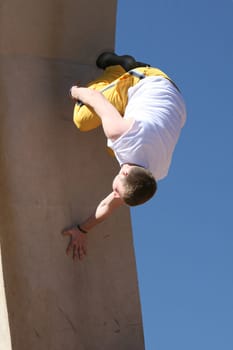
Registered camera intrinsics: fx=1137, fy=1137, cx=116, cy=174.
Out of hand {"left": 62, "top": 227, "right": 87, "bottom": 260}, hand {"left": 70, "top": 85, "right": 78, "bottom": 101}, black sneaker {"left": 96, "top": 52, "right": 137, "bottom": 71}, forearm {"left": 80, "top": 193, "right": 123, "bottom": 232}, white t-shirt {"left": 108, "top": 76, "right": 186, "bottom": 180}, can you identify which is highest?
black sneaker {"left": 96, "top": 52, "right": 137, "bottom": 71}

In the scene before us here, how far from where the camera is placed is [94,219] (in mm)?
5910

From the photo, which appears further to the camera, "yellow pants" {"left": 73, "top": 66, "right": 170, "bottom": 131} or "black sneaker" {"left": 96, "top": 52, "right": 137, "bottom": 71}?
"black sneaker" {"left": 96, "top": 52, "right": 137, "bottom": 71}

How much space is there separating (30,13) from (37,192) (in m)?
0.94

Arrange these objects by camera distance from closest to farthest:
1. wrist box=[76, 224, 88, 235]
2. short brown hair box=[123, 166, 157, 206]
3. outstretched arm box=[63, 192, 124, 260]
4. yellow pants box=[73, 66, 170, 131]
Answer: short brown hair box=[123, 166, 157, 206] < yellow pants box=[73, 66, 170, 131] < outstretched arm box=[63, 192, 124, 260] < wrist box=[76, 224, 88, 235]

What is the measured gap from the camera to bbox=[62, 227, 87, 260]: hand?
234 inches

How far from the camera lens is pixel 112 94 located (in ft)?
18.4

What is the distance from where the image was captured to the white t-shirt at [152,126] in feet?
17.4

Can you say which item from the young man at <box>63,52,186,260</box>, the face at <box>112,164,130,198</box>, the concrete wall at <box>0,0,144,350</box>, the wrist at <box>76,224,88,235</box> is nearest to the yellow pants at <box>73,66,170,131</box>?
the young man at <box>63,52,186,260</box>

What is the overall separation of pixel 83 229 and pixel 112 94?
0.78 m

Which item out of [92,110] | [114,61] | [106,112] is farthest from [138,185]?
[114,61]

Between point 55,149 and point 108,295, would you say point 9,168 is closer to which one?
point 55,149

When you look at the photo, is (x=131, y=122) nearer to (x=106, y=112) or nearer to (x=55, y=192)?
(x=106, y=112)

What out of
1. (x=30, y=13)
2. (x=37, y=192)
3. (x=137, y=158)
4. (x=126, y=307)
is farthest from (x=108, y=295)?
(x=30, y=13)

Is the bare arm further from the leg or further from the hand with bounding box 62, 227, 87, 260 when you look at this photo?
the hand with bounding box 62, 227, 87, 260
